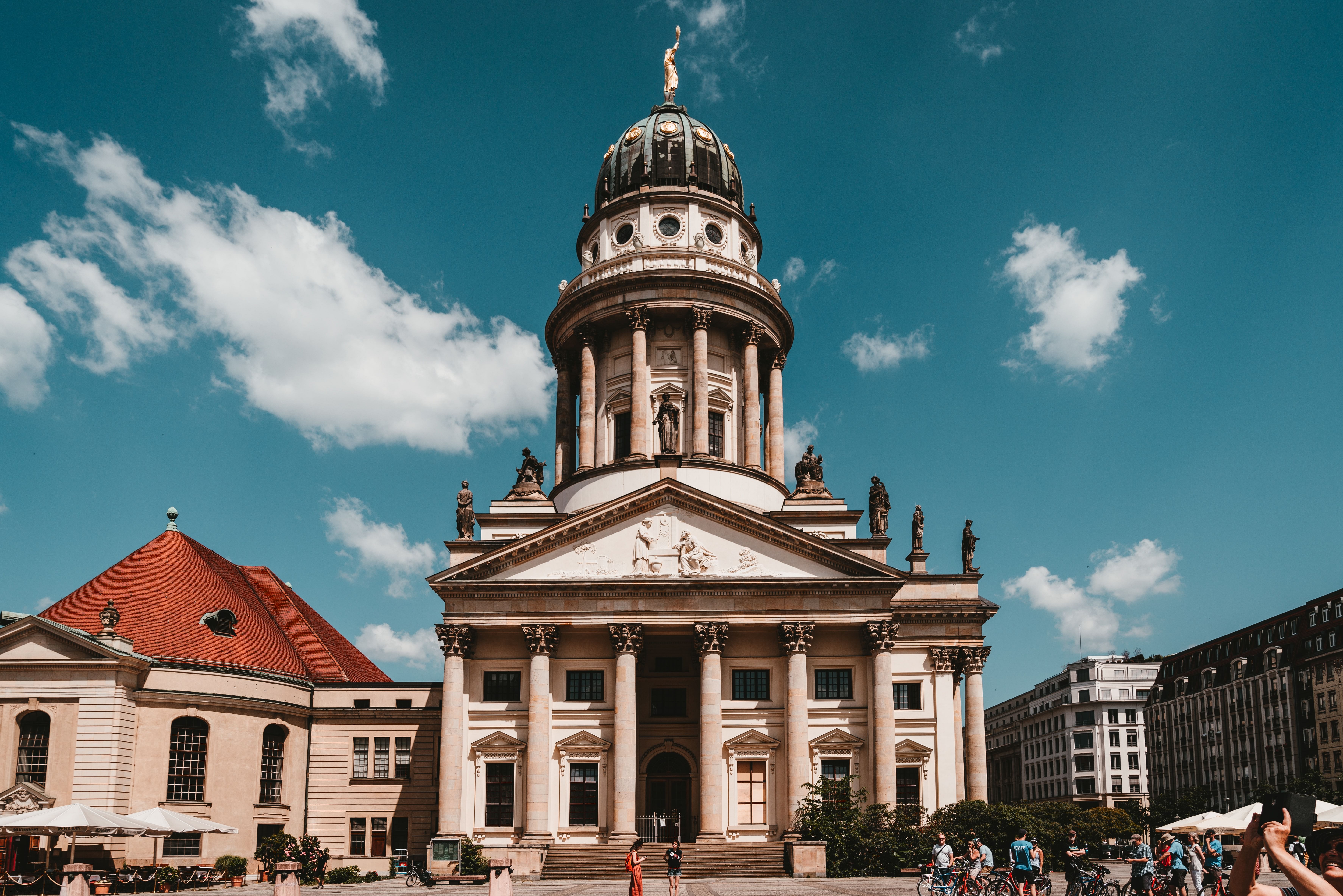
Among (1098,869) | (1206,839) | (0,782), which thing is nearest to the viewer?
(1098,869)

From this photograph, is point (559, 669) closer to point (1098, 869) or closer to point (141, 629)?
point (141, 629)

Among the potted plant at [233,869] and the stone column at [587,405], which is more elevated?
the stone column at [587,405]

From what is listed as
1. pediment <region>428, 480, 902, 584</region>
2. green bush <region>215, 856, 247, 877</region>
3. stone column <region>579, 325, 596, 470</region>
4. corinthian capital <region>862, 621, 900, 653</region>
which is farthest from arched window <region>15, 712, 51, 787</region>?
corinthian capital <region>862, 621, 900, 653</region>

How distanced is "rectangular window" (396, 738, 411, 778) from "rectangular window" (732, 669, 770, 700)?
52.4ft

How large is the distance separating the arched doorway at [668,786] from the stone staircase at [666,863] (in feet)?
17.3

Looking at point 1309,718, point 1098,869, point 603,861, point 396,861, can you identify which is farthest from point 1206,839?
point 1309,718

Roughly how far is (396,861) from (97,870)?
13828mm

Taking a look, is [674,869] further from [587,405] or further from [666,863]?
[587,405]

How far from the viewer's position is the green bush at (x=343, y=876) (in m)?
47.9

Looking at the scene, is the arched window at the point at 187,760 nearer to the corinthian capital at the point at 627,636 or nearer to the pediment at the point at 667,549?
the pediment at the point at 667,549

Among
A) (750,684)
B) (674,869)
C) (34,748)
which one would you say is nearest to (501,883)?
(674,869)

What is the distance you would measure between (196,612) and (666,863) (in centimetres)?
2429

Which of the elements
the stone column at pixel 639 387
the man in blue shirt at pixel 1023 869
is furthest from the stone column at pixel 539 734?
the man in blue shirt at pixel 1023 869

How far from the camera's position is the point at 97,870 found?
4231cm
